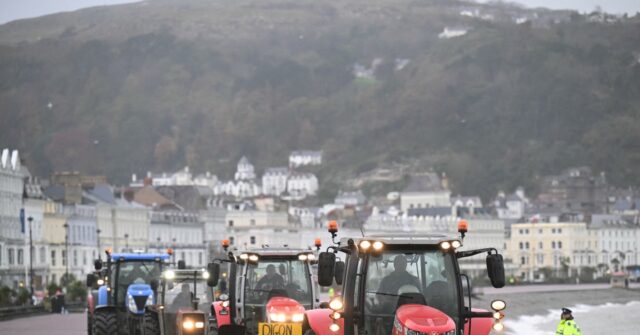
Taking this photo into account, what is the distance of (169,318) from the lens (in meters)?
35.3

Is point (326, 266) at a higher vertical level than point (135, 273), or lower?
lower

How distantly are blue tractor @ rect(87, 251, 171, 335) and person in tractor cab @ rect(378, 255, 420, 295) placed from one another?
1515 cm

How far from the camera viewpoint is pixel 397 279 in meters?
24.5

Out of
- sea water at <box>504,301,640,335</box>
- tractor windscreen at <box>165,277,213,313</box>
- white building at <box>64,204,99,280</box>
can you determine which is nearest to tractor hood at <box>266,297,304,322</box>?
tractor windscreen at <box>165,277,213,313</box>

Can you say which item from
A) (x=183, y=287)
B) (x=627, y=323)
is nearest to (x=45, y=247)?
(x=627, y=323)

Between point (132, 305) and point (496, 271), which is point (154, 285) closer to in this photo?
point (132, 305)

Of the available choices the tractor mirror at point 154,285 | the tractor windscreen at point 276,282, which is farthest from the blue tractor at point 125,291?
the tractor windscreen at point 276,282

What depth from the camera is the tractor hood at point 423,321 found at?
2303 cm

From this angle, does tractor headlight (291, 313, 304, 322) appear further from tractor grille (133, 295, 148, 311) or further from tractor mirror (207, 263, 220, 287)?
tractor grille (133, 295, 148, 311)

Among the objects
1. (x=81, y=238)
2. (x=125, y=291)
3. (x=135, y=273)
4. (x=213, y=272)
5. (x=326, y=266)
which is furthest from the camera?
(x=81, y=238)

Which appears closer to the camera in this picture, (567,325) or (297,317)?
(297,317)

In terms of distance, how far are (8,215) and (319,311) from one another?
105 m

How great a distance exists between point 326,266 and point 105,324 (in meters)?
15.1

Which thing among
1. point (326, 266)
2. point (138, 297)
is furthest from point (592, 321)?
point (326, 266)
